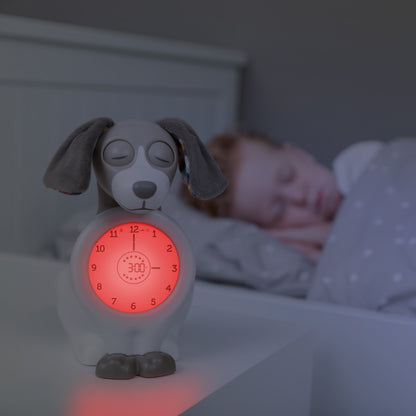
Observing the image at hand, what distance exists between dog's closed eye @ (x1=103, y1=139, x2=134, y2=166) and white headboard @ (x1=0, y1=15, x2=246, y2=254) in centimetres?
67

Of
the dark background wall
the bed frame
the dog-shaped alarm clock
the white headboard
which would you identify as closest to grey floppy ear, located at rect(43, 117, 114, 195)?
the dog-shaped alarm clock

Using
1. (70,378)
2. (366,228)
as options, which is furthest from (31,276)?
(366,228)

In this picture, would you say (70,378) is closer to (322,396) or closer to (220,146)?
(322,396)

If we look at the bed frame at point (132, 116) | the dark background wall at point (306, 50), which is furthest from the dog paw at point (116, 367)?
the dark background wall at point (306, 50)

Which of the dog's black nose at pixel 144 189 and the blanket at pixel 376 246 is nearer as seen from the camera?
the dog's black nose at pixel 144 189

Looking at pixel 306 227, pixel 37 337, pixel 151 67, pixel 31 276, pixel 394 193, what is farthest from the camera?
pixel 151 67

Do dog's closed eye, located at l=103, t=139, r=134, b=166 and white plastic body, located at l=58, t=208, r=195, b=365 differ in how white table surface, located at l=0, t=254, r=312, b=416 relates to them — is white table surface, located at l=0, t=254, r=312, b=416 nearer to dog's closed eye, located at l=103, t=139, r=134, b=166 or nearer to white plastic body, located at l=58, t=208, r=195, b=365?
white plastic body, located at l=58, t=208, r=195, b=365

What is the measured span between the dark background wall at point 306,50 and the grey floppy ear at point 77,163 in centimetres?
138

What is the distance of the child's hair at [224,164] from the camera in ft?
4.67

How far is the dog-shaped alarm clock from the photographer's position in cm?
60

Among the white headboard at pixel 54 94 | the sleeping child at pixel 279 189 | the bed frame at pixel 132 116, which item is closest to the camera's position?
the bed frame at pixel 132 116

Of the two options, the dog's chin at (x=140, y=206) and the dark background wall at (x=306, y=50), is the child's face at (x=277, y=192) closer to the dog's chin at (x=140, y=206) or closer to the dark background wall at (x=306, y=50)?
the dark background wall at (x=306, y=50)

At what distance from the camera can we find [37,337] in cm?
72

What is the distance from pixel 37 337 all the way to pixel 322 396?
414 mm
